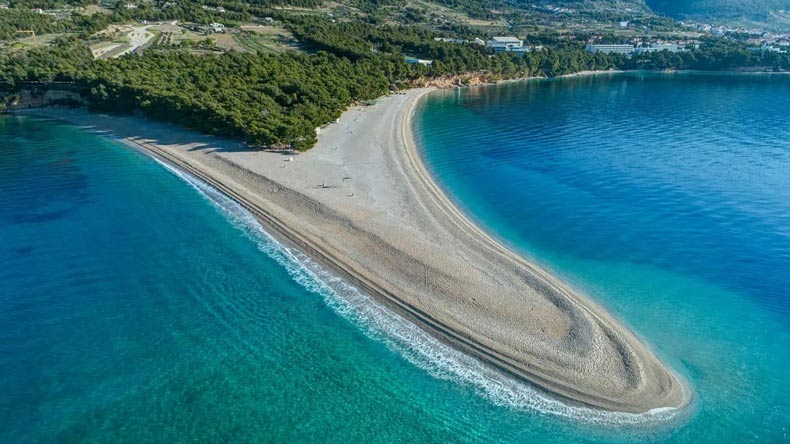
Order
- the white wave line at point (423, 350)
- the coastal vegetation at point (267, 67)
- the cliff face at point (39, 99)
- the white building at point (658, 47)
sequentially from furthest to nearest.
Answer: the white building at point (658, 47)
the cliff face at point (39, 99)
the coastal vegetation at point (267, 67)
the white wave line at point (423, 350)

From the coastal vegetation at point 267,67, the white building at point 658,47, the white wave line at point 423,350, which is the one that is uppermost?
the white building at point 658,47

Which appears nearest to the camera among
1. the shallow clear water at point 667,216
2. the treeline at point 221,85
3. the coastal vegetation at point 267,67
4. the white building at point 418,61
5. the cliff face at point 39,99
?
the shallow clear water at point 667,216

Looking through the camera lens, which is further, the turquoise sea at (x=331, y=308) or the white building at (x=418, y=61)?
the white building at (x=418, y=61)

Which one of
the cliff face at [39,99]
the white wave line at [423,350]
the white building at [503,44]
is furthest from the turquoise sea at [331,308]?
the white building at [503,44]

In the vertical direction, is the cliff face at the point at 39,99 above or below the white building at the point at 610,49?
below

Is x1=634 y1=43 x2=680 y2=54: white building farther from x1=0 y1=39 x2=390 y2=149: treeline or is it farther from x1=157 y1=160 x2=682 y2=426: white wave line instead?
x1=157 y1=160 x2=682 y2=426: white wave line

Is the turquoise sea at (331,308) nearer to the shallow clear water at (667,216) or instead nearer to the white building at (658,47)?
the shallow clear water at (667,216)

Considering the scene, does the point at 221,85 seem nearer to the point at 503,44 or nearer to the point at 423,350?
the point at 423,350

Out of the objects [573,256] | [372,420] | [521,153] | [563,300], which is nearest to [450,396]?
[372,420]
